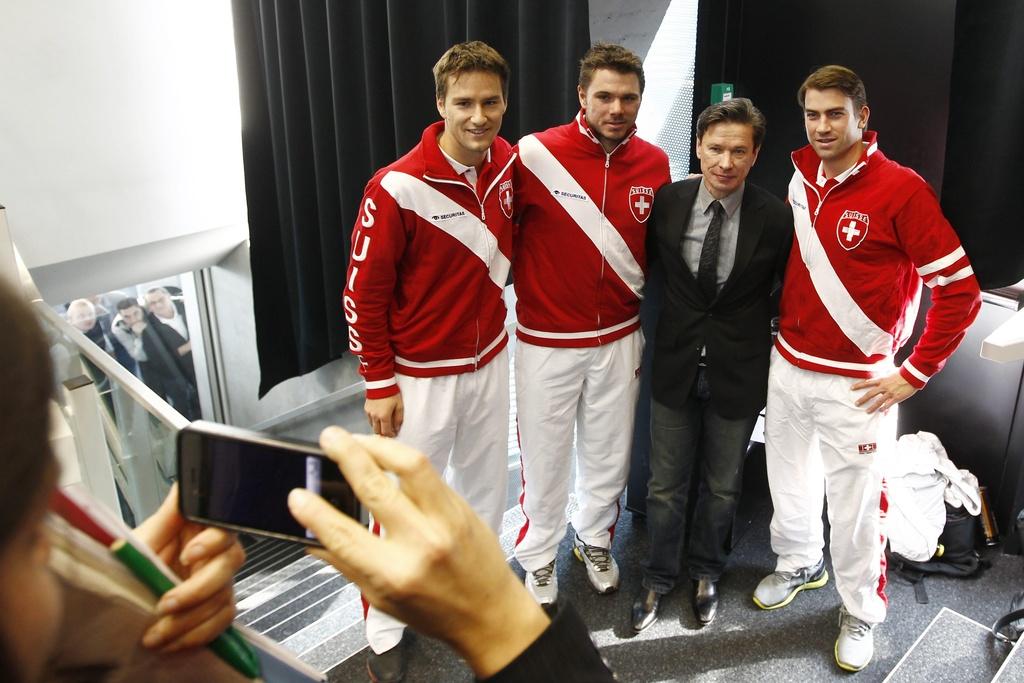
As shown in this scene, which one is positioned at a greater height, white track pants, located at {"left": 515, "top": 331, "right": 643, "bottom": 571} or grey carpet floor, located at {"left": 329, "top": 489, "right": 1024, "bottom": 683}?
white track pants, located at {"left": 515, "top": 331, "right": 643, "bottom": 571}

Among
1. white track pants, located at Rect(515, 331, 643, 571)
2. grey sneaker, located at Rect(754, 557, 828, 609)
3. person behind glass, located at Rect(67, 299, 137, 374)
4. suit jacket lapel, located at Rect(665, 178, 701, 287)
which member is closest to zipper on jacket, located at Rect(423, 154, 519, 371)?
white track pants, located at Rect(515, 331, 643, 571)

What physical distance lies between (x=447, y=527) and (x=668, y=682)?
6.72 ft

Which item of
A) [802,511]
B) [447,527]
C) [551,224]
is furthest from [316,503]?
[802,511]

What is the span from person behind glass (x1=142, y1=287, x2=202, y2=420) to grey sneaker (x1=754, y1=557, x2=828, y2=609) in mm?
4208

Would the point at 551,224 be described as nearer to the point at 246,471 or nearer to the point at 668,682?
the point at 668,682

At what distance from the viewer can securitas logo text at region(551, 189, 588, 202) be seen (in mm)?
2271

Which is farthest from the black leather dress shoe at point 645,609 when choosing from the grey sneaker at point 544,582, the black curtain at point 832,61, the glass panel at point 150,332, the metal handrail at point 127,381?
the glass panel at point 150,332

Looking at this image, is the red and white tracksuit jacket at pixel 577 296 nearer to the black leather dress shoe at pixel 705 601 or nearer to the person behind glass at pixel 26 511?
the black leather dress shoe at pixel 705 601

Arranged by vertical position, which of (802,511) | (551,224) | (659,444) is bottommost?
(802,511)

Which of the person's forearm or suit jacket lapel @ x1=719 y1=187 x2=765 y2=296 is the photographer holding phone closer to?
the person's forearm

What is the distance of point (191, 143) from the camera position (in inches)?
152

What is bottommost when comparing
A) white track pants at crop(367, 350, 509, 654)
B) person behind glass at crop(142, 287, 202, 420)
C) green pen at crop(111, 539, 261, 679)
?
person behind glass at crop(142, 287, 202, 420)

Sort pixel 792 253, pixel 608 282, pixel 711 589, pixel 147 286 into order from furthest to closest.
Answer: pixel 147 286, pixel 711 589, pixel 608 282, pixel 792 253

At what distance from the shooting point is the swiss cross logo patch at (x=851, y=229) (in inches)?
79.6
